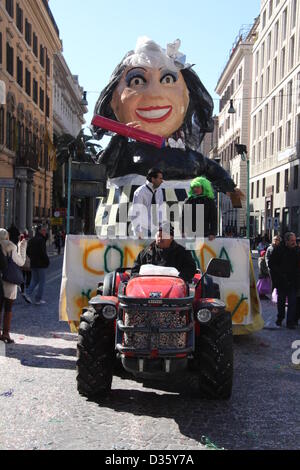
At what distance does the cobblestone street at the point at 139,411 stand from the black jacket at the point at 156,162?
9.57 feet

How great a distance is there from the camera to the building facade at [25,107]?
3020cm

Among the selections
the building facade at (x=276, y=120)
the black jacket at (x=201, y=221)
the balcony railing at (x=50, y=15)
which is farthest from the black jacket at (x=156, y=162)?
the balcony railing at (x=50, y=15)

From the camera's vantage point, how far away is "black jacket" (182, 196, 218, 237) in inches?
276

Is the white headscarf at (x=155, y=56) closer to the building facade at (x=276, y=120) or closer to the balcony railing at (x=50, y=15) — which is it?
the building facade at (x=276, y=120)

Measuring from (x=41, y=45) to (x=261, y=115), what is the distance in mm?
19020

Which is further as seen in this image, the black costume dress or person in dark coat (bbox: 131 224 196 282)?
the black costume dress

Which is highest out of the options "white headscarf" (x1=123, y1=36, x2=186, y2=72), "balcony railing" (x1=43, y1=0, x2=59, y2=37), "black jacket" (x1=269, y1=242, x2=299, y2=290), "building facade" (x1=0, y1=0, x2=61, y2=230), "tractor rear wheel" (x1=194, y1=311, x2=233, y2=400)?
"balcony railing" (x1=43, y1=0, x2=59, y2=37)

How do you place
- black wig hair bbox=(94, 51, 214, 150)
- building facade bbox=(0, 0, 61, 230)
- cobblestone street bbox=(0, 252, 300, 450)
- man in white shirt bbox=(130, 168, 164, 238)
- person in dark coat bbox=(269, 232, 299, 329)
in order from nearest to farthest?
cobblestone street bbox=(0, 252, 300, 450), man in white shirt bbox=(130, 168, 164, 238), black wig hair bbox=(94, 51, 214, 150), person in dark coat bbox=(269, 232, 299, 329), building facade bbox=(0, 0, 61, 230)

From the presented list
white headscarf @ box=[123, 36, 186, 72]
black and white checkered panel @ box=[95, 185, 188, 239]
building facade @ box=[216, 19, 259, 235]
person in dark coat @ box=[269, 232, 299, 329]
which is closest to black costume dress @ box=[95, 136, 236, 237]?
black and white checkered panel @ box=[95, 185, 188, 239]

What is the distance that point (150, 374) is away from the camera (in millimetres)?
4445

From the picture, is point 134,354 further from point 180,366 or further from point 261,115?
point 261,115

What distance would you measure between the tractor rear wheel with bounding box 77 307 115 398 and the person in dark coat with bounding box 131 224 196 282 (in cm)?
A: 78

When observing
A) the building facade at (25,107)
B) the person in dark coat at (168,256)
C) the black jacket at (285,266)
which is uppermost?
the building facade at (25,107)

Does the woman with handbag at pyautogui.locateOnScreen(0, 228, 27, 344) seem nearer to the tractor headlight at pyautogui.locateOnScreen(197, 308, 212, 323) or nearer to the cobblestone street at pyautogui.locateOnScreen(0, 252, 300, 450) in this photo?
the cobblestone street at pyautogui.locateOnScreen(0, 252, 300, 450)
